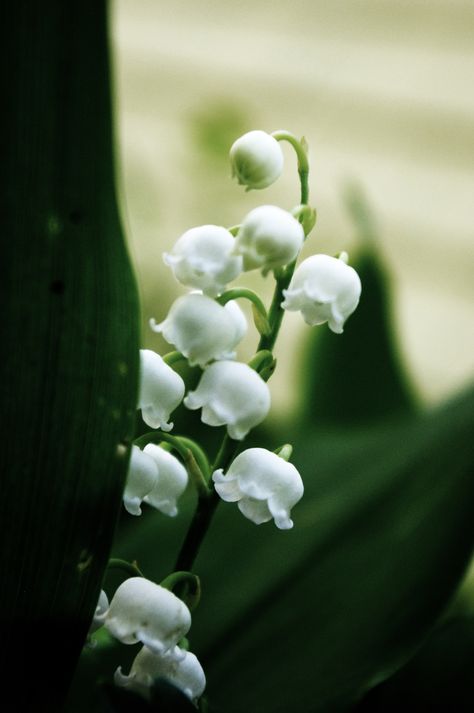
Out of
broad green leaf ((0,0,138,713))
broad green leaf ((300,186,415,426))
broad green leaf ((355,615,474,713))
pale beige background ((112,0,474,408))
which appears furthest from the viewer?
pale beige background ((112,0,474,408))

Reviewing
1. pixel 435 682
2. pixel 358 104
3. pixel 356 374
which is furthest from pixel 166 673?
pixel 358 104

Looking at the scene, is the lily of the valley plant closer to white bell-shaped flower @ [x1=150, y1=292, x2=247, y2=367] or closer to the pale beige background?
white bell-shaped flower @ [x1=150, y1=292, x2=247, y2=367]

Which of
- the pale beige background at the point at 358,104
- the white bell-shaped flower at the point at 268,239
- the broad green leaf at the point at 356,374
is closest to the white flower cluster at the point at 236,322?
the white bell-shaped flower at the point at 268,239

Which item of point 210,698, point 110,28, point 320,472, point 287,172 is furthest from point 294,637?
point 287,172

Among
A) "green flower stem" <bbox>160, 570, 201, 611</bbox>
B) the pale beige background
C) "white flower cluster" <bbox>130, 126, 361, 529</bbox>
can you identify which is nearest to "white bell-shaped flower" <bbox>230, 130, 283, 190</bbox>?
"white flower cluster" <bbox>130, 126, 361, 529</bbox>

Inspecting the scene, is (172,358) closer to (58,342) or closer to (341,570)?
(58,342)

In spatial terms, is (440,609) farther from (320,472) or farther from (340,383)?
(340,383)

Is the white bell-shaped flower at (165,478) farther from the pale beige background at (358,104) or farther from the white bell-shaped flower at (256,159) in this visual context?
the pale beige background at (358,104)
